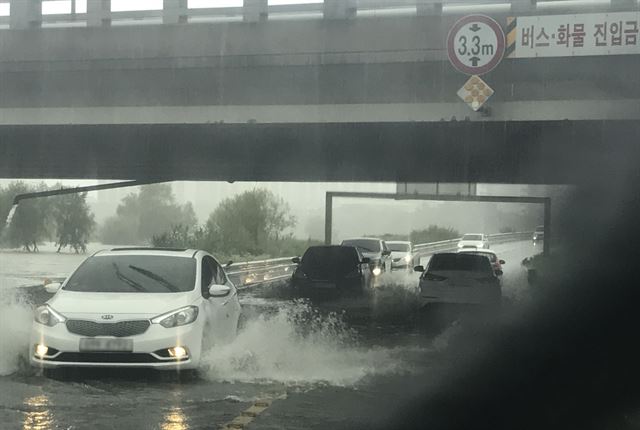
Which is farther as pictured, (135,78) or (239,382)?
(135,78)

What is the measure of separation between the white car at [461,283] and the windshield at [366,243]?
9.95m

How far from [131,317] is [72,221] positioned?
12643 millimetres

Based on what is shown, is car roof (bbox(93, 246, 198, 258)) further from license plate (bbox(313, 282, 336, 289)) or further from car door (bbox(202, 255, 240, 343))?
license plate (bbox(313, 282, 336, 289))

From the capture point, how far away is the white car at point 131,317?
861 cm

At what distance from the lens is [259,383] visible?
8.79 metres

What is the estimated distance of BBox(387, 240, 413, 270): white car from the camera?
1188 inches

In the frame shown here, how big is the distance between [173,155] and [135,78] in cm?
526

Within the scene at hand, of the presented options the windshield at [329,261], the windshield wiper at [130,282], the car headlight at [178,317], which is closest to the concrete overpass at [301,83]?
the windshield at [329,261]

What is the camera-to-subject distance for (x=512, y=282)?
2330 cm

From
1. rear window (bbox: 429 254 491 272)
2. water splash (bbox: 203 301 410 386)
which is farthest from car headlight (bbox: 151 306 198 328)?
rear window (bbox: 429 254 491 272)

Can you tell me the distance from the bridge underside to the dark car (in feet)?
7.37

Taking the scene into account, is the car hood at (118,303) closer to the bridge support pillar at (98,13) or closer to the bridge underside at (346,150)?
the bridge underside at (346,150)

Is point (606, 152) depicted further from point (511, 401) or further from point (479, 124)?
point (511, 401)

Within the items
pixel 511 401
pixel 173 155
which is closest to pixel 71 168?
pixel 173 155
